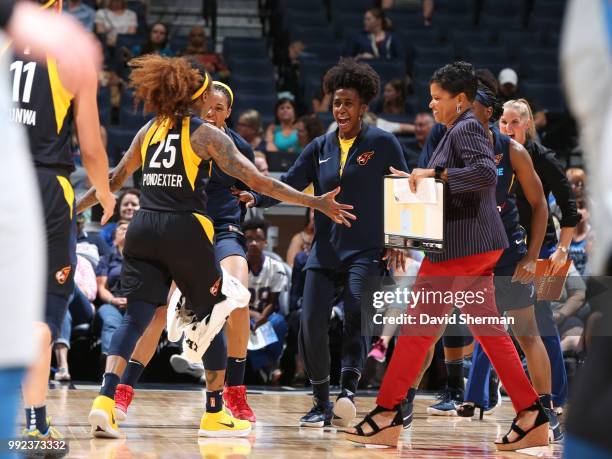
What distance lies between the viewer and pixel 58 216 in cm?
387

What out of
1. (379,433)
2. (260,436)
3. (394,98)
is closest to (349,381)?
(260,436)

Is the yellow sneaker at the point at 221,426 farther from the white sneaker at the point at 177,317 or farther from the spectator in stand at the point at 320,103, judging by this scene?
the spectator in stand at the point at 320,103

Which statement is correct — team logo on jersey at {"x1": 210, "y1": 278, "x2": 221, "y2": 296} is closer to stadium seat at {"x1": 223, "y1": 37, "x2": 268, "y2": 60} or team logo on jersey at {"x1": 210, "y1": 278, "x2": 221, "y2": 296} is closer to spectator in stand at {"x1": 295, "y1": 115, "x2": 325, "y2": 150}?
spectator in stand at {"x1": 295, "y1": 115, "x2": 325, "y2": 150}

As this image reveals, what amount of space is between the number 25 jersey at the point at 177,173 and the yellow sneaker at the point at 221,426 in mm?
981

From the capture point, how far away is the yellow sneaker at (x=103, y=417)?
463 centimetres

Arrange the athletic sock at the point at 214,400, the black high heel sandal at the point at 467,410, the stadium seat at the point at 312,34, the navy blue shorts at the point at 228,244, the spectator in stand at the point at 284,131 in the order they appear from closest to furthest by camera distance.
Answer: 1. the athletic sock at the point at 214,400
2. the navy blue shorts at the point at 228,244
3. the black high heel sandal at the point at 467,410
4. the spectator in stand at the point at 284,131
5. the stadium seat at the point at 312,34

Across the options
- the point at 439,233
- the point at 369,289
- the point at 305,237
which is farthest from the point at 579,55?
the point at 305,237

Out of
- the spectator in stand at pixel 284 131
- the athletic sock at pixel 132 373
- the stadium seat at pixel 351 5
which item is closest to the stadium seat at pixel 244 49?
the stadium seat at pixel 351 5

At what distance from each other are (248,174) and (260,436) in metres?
1.31

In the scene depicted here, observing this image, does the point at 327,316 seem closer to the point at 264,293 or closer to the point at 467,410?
the point at 467,410

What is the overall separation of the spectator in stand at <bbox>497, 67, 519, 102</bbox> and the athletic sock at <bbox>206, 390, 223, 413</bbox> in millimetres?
7103

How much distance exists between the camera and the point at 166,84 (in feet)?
15.3

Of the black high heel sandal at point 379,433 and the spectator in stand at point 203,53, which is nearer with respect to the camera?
the black high heel sandal at point 379,433

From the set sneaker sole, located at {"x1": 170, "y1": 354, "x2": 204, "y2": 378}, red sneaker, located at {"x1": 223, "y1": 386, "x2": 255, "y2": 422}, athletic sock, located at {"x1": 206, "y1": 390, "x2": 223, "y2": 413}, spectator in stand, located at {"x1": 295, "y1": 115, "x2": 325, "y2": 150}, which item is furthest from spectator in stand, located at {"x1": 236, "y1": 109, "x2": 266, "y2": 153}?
athletic sock, located at {"x1": 206, "y1": 390, "x2": 223, "y2": 413}
